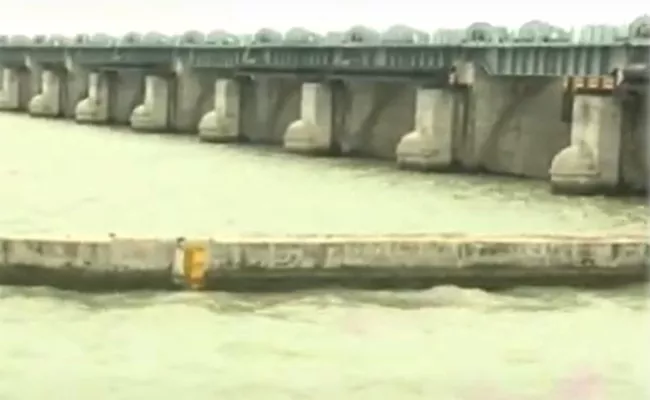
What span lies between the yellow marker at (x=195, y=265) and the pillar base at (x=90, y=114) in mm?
61764

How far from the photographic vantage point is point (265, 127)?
6456 centimetres

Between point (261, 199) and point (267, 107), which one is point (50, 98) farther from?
point (261, 199)

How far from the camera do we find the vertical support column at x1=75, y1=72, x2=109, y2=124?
80.2m

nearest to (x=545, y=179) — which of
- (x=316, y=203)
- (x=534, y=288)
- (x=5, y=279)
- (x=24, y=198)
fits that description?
(x=316, y=203)

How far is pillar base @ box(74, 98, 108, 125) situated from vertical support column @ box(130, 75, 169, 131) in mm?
7612

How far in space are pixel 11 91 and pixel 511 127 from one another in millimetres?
56901

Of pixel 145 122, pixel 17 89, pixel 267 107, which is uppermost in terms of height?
pixel 267 107

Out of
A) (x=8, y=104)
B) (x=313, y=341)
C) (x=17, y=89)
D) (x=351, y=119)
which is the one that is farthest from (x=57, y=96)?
(x=313, y=341)

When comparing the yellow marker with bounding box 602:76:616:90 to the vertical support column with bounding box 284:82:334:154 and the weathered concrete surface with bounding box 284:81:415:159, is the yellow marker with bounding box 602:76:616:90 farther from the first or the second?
the vertical support column with bounding box 284:82:334:154

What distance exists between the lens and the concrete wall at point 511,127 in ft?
152

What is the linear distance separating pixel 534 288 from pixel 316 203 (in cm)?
1465

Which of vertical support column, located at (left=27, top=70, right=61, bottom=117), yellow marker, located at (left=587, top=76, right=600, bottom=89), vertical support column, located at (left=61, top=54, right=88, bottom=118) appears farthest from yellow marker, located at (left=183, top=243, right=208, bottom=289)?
vertical support column, located at (left=27, top=70, right=61, bottom=117)

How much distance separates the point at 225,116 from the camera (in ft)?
212

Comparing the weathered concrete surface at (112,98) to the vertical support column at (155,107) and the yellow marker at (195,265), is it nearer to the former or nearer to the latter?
the vertical support column at (155,107)
